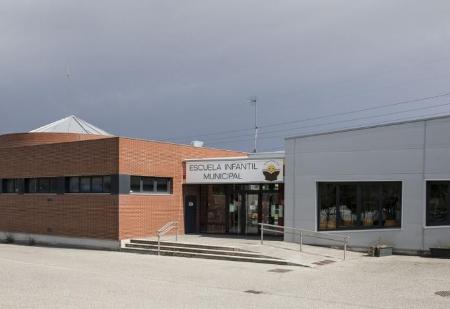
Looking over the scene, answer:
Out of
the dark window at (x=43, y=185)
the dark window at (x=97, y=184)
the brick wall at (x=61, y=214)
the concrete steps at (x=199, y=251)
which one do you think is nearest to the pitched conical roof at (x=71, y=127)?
the brick wall at (x=61, y=214)

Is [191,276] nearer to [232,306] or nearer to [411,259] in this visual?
[232,306]

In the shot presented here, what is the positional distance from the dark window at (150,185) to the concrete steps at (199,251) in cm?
232

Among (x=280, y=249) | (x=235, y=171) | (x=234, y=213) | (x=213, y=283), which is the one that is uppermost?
(x=235, y=171)

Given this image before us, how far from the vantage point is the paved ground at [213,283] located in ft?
37.2

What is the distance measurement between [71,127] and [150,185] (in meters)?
11.1

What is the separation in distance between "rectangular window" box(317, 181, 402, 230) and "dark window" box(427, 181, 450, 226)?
1.02m

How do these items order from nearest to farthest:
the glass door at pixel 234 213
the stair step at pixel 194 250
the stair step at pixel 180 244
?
the stair step at pixel 194 250, the stair step at pixel 180 244, the glass door at pixel 234 213

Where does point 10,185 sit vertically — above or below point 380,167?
below

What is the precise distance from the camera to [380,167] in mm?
20516

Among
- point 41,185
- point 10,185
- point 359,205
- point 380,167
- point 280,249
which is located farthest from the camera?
point 10,185

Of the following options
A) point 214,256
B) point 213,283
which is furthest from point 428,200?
point 213,283

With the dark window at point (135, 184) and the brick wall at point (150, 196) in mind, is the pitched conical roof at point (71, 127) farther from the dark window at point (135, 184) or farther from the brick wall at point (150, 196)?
the dark window at point (135, 184)

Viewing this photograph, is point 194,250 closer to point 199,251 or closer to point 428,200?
point 199,251

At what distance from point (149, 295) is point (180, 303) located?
1271 millimetres
